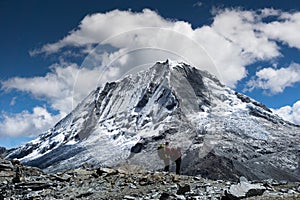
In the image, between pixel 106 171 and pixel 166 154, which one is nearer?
pixel 106 171

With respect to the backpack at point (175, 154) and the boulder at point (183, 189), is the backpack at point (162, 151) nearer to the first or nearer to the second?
the backpack at point (175, 154)

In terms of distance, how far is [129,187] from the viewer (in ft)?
95.3

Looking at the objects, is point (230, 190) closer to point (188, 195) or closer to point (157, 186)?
point (188, 195)

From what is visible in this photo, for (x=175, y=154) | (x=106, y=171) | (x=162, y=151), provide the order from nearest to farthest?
(x=106, y=171) → (x=175, y=154) → (x=162, y=151)

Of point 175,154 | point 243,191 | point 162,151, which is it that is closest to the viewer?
point 243,191

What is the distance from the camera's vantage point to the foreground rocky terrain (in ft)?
77.6

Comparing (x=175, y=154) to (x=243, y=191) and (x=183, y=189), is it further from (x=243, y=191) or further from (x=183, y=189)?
(x=243, y=191)

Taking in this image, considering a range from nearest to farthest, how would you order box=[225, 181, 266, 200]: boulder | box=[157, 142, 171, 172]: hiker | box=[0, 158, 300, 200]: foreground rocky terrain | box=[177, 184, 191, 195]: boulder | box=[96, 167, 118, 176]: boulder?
box=[225, 181, 266, 200]: boulder < box=[0, 158, 300, 200]: foreground rocky terrain < box=[177, 184, 191, 195]: boulder < box=[96, 167, 118, 176]: boulder < box=[157, 142, 171, 172]: hiker

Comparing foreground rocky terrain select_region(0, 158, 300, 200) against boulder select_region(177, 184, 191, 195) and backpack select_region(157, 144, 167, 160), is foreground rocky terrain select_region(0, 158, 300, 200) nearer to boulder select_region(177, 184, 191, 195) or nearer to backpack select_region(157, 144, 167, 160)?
boulder select_region(177, 184, 191, 195)

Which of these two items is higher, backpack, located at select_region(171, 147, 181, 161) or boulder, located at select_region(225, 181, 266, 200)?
backpack, located at select_region(171, 147, 181, 161)

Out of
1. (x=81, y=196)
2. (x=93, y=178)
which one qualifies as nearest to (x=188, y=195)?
(x=81, y=196)

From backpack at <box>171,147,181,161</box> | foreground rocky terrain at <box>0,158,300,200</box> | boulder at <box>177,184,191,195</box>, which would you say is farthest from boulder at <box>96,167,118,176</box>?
boulder at <box>177,184,191,195</box>

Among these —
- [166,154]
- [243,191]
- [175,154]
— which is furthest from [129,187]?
[175,154]

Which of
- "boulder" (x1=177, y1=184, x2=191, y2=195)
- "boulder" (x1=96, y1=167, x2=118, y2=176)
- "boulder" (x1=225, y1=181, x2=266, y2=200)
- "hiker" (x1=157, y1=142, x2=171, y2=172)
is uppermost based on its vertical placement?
"hiker" (x1=157, y1=142, x2=171, y2=172)
